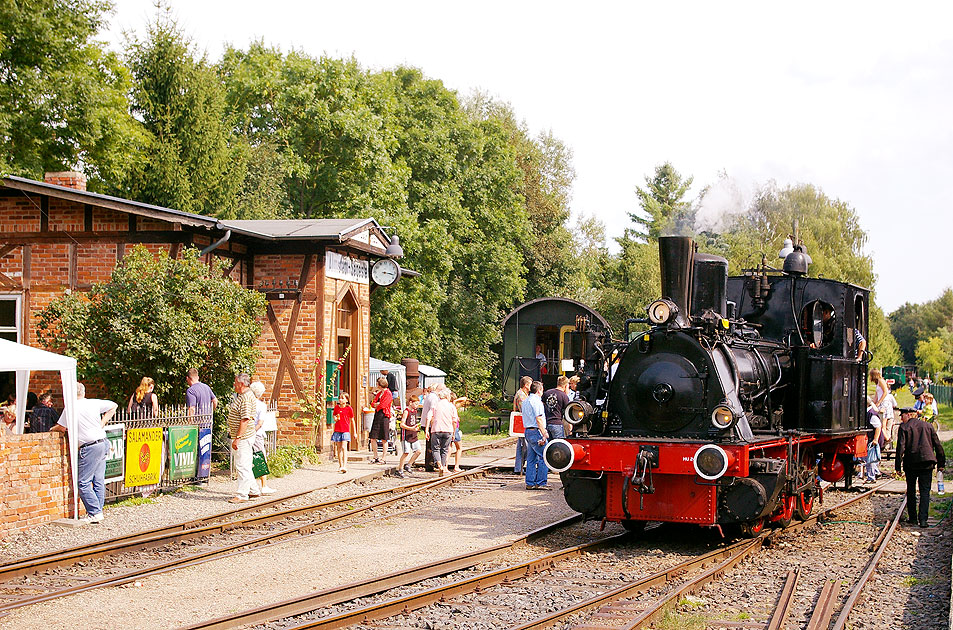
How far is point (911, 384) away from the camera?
22016mm

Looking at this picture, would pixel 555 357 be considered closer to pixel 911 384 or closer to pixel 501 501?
pixel 911 384

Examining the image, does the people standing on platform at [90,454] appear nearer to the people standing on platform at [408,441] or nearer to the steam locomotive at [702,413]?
the steam locomotive at [702,413]

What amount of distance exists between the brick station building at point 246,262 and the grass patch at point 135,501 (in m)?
3.89

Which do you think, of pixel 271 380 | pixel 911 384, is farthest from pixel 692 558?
pixel 911 384

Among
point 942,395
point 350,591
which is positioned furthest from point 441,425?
point 942,395

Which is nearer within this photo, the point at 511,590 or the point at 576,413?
the point at 511,590

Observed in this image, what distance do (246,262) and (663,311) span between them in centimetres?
990

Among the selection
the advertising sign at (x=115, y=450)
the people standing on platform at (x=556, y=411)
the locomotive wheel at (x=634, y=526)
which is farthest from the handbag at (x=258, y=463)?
the locomotive wheel at (x=634, y=526)

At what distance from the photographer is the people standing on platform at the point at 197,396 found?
13820mm

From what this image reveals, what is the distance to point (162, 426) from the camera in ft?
42.3

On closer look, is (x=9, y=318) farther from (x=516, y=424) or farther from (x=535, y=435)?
(x=535, y=435)

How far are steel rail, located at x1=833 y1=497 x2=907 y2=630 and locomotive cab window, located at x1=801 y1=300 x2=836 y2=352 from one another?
93.6 inches

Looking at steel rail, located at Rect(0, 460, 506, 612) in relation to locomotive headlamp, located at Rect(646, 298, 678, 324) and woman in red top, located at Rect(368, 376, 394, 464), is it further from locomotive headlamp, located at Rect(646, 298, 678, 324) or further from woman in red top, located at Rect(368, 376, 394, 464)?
locomotive headlamp, located at Rect(646, 298, 678, 324)

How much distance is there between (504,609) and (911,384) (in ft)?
57.6
